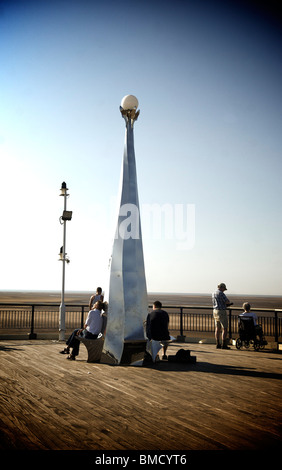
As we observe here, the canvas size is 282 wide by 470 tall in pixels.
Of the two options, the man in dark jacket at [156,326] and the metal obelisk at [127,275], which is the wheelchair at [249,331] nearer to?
the man in dark jacket at [156,326]

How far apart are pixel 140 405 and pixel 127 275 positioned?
13.5ft

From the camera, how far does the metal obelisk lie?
356 inches

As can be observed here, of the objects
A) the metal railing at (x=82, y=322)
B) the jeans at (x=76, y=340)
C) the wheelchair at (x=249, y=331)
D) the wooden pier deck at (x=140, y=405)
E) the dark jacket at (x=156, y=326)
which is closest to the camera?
the wooden pier deck at (x=140, y=405)

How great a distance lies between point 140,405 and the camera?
5438 mm

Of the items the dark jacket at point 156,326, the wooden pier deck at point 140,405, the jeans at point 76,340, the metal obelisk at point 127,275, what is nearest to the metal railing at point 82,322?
the jeans at point 76,340

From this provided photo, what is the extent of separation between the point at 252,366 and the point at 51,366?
4700 millimetres

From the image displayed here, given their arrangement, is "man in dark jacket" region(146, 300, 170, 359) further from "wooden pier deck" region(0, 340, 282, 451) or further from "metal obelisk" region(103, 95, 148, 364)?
"wooden pier deck" region(0, 340, 282, 451)

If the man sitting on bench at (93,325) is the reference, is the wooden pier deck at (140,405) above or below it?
below

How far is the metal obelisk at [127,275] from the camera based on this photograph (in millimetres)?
9055

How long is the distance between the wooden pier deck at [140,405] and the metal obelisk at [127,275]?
2.62 feet

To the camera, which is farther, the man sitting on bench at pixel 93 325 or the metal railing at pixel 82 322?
the metal railing at pixel 82 322

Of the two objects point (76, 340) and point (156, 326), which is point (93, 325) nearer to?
point (76, 340)

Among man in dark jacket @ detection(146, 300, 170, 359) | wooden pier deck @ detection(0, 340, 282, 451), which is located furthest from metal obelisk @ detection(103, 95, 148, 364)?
wooden pier deck @ detection(0, 340, 282, 451)

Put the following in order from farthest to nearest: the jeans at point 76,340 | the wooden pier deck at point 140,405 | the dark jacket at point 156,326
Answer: the jeans at point 76,340, the dark jacket at point 156,326, the wooden pier deck at point 140,405
